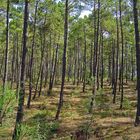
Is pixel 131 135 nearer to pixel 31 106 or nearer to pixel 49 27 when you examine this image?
pixel 31 106

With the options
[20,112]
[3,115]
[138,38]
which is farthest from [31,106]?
[3,115]

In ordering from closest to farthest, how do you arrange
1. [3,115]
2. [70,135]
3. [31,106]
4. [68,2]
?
[3,115]
[70,135]
[68,2]
[31,106]

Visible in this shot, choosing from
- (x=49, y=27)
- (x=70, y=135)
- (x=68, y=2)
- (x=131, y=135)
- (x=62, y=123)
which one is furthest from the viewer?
(x=49, y=27)

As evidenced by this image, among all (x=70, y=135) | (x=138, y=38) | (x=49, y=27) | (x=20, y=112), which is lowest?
(x=70, y=135)

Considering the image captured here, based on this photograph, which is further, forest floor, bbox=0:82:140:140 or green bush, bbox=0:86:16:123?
forest floor, bbox=0:82:140:140

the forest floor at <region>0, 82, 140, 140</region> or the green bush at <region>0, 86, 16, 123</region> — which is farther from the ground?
the green bush at <region>0, 86, 16, 123</region>

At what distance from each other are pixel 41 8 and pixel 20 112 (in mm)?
21346

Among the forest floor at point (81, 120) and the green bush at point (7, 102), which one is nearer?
the green bush at point (7, 102)

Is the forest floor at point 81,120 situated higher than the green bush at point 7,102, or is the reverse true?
the green bush at point 7,102

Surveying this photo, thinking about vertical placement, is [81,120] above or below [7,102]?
below

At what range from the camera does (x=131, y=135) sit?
18.2 meters

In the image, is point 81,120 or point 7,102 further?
point 81,120

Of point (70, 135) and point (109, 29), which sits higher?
point (109, 29)

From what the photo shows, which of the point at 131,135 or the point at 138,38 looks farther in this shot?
the point at 138,38
